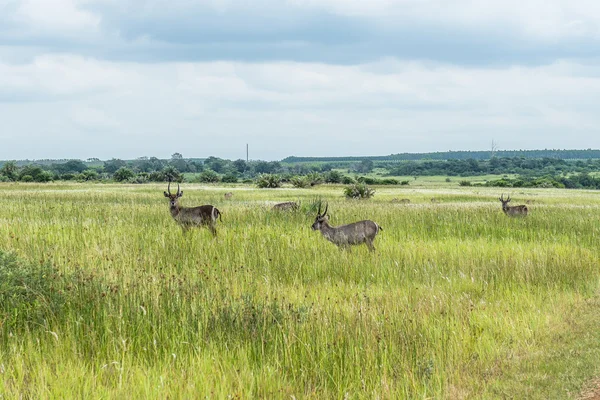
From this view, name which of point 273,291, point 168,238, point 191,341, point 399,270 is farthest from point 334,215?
point 191,341

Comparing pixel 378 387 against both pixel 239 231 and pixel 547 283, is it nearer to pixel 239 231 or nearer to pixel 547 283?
pixel 547 283

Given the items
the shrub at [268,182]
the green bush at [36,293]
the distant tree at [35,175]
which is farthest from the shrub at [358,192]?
the distant tree at [35,175]

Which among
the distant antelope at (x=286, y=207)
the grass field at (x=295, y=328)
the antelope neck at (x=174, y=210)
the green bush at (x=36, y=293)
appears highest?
the antelope neck at (x=174, y=210)

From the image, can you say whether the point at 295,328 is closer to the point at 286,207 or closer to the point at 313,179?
the point at 286,207

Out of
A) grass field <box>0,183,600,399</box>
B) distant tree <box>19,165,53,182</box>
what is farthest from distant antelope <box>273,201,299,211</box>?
distant tree <box>19,165,53,182</box>

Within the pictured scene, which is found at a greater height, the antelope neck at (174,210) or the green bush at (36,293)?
the antelope neck at (174,210)

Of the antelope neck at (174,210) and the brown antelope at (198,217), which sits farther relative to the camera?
the antelope neck at (174,210)

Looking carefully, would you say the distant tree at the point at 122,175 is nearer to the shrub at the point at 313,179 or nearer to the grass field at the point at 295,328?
the shrub at the point at 313,179

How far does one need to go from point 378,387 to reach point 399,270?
5.49m

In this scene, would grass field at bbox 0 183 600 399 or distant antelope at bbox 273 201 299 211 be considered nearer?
grass field at bbox 0 183 600 399

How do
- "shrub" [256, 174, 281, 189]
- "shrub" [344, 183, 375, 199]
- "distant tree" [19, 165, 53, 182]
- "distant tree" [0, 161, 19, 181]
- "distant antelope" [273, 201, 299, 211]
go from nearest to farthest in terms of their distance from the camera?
"distant antelope" [273, 201, 299, 211], "shrub" [344, 183, 375, 199], "shrub" [256, 174, 281, 189], "distant tree" [19, 165, 53, 182], "distant tree" [0, 161, 19, 181]

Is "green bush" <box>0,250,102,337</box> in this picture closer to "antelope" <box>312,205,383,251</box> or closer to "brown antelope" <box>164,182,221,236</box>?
"antelope" <box>312,205,383,251</box>

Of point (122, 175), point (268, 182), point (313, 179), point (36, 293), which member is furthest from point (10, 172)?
point (36, 293)

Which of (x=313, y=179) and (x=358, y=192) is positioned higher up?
(x=313, y=179)
